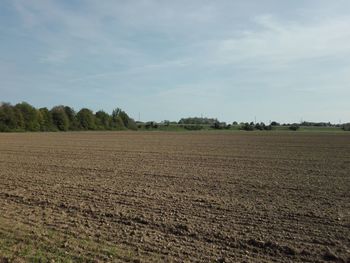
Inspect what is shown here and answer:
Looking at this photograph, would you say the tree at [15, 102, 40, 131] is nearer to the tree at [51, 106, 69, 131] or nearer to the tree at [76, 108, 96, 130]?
the tree at [51, 106, 69, 131]

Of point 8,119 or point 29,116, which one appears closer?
point 8,119

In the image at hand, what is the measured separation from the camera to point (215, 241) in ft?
24.6

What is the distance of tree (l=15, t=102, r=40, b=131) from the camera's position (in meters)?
94.6

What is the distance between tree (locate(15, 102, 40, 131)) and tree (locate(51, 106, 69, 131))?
6.68 m

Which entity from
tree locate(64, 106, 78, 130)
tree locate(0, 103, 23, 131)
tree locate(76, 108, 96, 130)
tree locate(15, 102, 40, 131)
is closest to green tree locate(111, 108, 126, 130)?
tree locate(76, 108, 96, 130)

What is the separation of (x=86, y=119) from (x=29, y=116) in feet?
66.7

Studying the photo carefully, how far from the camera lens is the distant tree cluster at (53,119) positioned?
90.8m

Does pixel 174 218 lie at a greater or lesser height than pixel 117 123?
lesser

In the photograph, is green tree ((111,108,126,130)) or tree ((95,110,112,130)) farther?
green tree ((111,108,126,130))

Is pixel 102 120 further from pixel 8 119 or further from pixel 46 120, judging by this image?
pixel 8 119

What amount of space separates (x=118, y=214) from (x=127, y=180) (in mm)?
5769

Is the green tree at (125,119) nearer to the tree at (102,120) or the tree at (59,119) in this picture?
the tree at (102,120)

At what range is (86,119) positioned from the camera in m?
113

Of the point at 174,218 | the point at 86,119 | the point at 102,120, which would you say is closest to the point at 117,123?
the point at 102,120
